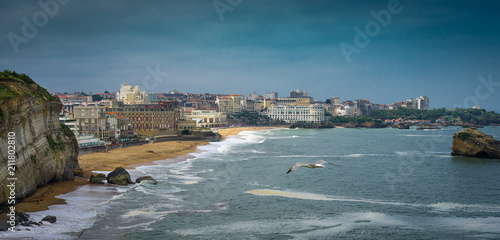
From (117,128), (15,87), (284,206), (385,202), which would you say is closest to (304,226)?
(284,206)

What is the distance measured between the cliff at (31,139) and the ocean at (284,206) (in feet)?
7.80

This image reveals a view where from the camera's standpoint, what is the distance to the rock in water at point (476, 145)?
2247 inches

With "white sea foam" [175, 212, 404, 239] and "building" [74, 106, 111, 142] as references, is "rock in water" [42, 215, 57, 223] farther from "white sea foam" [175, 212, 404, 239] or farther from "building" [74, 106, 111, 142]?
"building" [74, 106, 111, 142]

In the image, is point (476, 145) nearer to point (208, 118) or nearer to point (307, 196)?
point (307, 196)

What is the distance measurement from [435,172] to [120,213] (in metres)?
33.8

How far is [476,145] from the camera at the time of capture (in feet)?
189

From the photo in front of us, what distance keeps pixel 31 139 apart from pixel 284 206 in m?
16.3

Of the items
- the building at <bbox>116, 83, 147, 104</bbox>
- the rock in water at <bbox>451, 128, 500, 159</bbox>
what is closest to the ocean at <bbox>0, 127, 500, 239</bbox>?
the rock in water at <bbox>451, 128, 500, 159</bbox>

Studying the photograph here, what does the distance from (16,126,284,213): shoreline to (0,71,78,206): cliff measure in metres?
0.64

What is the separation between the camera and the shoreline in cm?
2592

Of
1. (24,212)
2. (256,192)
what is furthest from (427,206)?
(24,212)

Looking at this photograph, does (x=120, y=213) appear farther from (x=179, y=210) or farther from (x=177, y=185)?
(x=177, y=185)

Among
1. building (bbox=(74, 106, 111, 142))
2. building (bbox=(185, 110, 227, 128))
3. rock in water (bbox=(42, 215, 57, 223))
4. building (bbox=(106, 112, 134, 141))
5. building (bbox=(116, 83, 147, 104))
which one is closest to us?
rock in water (bbox=(42, 215, 57, 223))

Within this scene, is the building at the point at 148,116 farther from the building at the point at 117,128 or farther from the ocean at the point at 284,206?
the ocean at the point at 284,206
